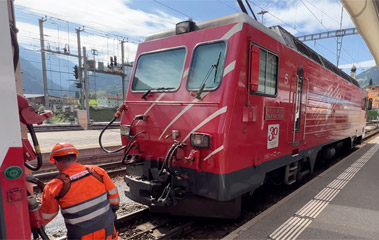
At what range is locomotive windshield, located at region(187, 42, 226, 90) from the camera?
318 cm

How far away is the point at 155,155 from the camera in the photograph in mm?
3643

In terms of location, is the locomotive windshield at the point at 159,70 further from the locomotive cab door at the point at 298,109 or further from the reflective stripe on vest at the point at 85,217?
the locomotive cab door at the point at 298,109

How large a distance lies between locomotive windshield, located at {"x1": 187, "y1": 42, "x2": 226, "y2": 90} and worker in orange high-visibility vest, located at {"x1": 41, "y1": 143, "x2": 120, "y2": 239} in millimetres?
1796

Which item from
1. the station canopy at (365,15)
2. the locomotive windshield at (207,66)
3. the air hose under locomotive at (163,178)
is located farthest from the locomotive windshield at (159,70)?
the station canopy at (365,15)

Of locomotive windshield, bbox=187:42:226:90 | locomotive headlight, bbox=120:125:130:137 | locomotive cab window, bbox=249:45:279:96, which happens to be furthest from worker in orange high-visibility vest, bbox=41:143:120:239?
locomotive cab window, bbox=249:45:279:96

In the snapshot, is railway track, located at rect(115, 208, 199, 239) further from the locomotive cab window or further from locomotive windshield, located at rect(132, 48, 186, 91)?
the locomotive cab window

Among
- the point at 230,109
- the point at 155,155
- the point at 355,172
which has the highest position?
the point at 230,109

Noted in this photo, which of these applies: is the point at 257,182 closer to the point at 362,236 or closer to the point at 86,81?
the point at 362,236

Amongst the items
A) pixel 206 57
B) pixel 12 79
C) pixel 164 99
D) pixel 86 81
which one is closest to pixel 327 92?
pixel 206 57

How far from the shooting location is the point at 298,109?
4703mm

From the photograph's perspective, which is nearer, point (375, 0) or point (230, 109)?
point (230, 109)

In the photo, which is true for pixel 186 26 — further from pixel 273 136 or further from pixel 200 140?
pixel 273 136

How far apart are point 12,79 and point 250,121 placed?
2665 millimetres

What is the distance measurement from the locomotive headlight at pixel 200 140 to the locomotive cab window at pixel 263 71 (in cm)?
93
